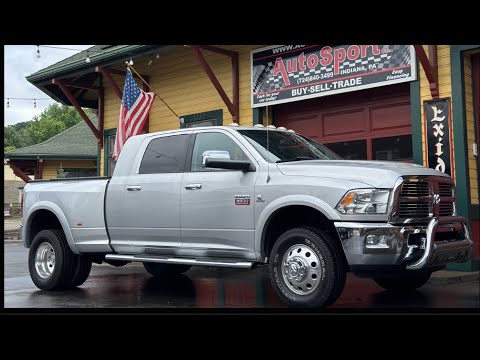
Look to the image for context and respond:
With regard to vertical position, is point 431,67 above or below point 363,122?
above

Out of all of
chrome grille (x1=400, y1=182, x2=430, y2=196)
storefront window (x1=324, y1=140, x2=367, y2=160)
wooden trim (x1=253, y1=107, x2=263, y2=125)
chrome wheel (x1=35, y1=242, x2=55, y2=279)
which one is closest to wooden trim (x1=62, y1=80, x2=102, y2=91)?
wooden trim (x1=253, y1=107, x2=263, y2=125)

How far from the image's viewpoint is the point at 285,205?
6.26 meters

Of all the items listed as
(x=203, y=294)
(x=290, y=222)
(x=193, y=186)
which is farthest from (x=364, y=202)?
(x=203, y=294)

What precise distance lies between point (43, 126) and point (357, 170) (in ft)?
134

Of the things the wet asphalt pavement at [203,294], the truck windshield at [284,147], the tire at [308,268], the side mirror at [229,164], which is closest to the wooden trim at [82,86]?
the wet asphalt pavement at [203,294]

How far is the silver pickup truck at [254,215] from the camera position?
5.81 meters

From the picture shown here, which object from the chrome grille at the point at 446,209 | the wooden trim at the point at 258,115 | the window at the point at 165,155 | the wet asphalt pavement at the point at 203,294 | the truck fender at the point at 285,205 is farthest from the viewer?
the wooden trim at the point at 258,115

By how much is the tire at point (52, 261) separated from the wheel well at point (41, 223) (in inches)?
7.5

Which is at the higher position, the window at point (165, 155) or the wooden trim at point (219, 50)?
the wooden trim at point (219, 50)

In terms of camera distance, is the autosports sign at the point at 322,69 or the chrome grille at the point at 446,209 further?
the autosports sign at the point at 322,69

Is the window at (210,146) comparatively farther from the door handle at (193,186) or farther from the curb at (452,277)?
the curb at (452,277)

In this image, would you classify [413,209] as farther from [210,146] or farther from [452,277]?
[452,277]
